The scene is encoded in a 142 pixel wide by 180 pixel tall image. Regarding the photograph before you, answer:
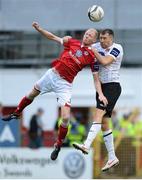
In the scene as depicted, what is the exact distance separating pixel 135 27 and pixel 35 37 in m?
3.51

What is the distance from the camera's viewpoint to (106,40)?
16.7 metres

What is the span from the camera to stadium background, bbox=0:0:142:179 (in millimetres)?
23359

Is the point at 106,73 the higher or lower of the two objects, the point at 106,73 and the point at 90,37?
the lower

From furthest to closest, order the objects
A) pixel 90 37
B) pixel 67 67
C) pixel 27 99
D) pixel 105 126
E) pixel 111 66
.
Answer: pixel 27 99 < pixel 105 126 < pixel 111 66 < pixel 67 67 < pixel 90 37

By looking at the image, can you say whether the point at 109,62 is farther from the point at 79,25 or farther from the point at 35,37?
the point at 35,37

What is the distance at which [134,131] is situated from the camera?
25766mm

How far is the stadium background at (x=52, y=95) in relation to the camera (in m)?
23.4

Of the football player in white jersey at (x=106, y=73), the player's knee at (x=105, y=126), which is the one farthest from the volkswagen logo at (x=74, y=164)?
the football player in white jersey at (x=106, y=73)

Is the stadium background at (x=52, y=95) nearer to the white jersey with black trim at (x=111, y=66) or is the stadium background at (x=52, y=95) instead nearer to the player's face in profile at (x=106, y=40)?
the white jersey with black trim at (x=111, y=66)

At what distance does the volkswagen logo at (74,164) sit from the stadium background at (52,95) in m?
0.02

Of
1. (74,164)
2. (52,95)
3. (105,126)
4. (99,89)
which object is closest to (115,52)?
(99,89)

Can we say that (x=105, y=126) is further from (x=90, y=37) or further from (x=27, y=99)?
(x=90, y=37)

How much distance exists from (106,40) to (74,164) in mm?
7116

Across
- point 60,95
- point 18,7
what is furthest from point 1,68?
point 60,95
